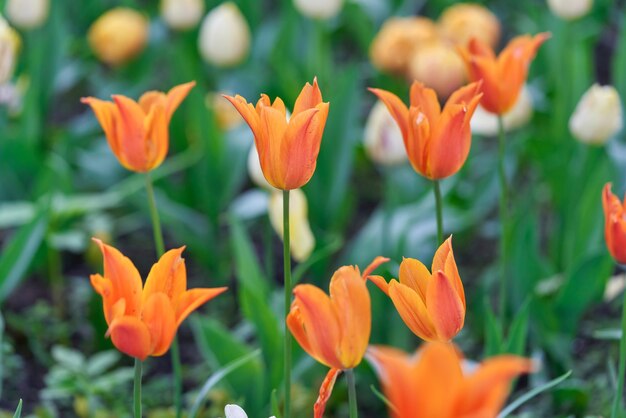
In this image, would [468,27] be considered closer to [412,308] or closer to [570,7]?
[570,7]

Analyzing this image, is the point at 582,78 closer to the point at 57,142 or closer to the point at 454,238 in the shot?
the point at 454,238

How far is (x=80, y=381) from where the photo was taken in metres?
1.76

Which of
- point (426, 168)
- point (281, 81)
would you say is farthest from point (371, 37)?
point (426, 168)

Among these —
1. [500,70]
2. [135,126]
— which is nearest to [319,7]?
[500,70]

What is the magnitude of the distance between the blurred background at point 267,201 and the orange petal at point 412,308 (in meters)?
0.52

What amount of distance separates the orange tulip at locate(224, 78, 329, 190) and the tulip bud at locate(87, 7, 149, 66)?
1904 millimetres

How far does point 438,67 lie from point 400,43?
19 centimetres

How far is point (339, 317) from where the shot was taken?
41.0 inches

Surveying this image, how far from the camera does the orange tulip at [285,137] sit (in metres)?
1.15

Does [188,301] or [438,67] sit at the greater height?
[438,67]

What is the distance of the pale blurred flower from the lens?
234cm

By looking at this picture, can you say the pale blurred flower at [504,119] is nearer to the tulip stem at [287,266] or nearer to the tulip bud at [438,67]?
the tulip bud at [438,67]

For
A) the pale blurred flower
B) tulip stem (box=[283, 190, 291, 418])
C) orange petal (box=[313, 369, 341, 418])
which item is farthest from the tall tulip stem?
the pale blurred flower

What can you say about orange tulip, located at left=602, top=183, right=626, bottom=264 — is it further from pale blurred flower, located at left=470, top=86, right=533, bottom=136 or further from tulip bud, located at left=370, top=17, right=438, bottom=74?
tulip bud, located at left=370, top=17, right=438, bottom=74
